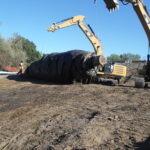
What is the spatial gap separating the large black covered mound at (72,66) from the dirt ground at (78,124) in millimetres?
4846

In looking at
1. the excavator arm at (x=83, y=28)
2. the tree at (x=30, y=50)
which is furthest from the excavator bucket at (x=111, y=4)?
the tree at (x=30, y=50)

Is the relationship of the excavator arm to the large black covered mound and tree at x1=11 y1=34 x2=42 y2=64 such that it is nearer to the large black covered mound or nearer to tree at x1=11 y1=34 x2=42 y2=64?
the large black covered mound

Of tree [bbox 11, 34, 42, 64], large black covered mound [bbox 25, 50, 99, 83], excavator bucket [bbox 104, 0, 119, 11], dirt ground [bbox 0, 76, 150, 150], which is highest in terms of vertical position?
tree [bbox 11, 34, 42, 64]

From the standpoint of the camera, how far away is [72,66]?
13281 mm

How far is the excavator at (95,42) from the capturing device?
14614 mm

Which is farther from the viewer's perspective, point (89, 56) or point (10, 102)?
point (89, 56)

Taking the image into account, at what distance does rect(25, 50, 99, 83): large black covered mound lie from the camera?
12906mm

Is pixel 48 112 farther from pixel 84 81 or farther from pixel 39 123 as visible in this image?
pixel 84 81

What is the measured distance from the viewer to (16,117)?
6699mm

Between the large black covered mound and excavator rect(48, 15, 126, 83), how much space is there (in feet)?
4.02

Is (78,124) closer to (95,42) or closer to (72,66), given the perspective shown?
(72,66)

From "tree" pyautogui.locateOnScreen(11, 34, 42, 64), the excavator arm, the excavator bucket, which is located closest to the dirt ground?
the excavator bucket

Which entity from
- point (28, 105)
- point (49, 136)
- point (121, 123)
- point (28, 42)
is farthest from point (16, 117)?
point (28, 42)

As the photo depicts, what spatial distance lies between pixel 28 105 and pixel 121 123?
3.64m
